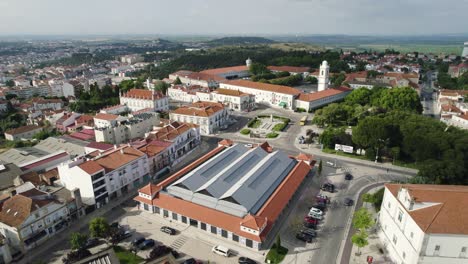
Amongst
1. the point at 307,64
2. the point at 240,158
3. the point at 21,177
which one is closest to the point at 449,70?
the point at 307,64

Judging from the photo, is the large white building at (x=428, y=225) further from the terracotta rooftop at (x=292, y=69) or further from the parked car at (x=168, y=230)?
the terracotta rooftop at (x=292, y=69)

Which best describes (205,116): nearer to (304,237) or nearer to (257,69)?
(304,237)

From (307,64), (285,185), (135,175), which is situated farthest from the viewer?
(307,64)

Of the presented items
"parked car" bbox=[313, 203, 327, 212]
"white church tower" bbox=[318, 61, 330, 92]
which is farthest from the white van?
"white church tower" bbox=[318, 61, 330, 92]

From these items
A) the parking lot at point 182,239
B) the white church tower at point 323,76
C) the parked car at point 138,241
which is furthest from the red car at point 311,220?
the white church tower at point 323,76

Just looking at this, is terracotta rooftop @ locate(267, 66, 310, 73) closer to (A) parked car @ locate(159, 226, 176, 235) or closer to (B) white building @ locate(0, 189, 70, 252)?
(A) parked car @ locate(159, 226, 176, 235)

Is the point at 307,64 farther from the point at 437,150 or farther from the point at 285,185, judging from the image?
the point at 285,185

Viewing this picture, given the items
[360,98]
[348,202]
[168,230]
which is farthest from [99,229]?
[360,98]
